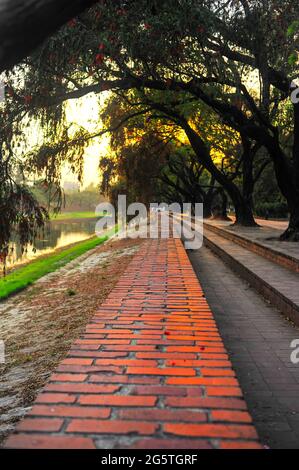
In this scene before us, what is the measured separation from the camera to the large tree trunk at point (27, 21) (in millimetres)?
2680

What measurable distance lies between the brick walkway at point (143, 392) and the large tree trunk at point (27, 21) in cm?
195

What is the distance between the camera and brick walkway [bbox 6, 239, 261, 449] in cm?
186

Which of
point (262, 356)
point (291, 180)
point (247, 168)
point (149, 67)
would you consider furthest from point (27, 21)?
point (247, 168)

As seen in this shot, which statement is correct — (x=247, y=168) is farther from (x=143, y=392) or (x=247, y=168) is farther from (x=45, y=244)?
(x=45, y=244)

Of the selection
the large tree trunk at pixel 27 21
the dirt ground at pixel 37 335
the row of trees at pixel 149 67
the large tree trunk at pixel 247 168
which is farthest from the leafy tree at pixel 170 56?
the large tree trunk at pixel 247 168

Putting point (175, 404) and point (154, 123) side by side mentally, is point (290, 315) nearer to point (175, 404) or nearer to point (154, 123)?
point (175, 404)

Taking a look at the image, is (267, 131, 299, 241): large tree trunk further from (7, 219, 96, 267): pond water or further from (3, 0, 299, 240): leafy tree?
(7, 219, 96, 267): pond water

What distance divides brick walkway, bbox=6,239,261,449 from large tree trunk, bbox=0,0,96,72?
1.95m

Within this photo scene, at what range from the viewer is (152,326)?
345 cm

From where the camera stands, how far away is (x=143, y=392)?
2277 mm

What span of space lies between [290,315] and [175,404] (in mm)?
3576

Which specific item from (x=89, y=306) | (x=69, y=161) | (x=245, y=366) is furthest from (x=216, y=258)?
(x=245, y=366)

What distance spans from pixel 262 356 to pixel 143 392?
2204 millimetres
